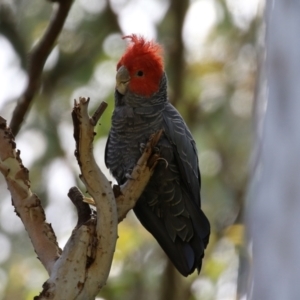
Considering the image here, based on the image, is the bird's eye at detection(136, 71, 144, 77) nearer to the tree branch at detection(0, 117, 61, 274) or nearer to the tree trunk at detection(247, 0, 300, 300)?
the tree branch at detection(0, 117, 61, 274)

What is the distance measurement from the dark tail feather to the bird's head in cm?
68

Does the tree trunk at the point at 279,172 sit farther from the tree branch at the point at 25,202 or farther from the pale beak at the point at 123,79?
the pale beak at the point at 123,79

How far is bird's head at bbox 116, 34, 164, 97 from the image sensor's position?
3487 millimetres

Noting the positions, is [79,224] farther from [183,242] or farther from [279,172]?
[279,172]

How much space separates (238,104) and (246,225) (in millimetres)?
5217

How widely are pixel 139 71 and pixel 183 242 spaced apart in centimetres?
104

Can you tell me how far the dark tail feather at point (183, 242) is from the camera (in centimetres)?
333

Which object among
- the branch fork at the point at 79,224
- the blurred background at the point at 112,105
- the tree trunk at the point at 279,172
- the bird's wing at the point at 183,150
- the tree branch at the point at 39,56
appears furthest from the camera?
the blurred background at the point at 112,105

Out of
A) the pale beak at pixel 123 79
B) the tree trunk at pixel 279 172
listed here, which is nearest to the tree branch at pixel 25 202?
the pale beak at pixel 123 79

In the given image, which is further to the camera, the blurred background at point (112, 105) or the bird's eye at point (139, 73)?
the blurred background at point (112, 105)

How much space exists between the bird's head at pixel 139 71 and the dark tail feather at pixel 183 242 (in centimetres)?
68

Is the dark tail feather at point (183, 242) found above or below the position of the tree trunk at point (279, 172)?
above

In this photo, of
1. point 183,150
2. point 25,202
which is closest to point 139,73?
point 183,150

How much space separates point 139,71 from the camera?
11.5 feet
